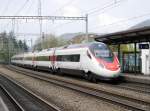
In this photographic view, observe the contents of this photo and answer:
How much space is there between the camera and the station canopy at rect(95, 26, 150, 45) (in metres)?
25.1

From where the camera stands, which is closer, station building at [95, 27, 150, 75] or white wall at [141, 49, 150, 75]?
station building at [95, 27, 150, 75]

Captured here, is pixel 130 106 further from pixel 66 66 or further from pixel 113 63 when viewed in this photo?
pixel 66 66

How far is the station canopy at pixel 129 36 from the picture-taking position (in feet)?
82.4

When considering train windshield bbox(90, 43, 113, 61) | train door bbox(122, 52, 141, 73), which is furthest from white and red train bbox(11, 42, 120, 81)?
train door bbox(122, 52, 141, 73)

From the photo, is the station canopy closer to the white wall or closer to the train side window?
the train side window

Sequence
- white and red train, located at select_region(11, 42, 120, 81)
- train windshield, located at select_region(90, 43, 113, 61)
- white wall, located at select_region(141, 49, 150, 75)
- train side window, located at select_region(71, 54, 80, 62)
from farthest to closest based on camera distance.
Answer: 1. white wall, located at select_region(141, 49, 150, 75)
2. train side window, located at select_region(71, 54, 80, 62)
3. train windshield, located at select_region(90, 43, 113, 61)
4. white and red train, located at select_region(11, 42, 120, 81)

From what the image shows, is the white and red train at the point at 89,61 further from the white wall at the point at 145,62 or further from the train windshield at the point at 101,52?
the white wall at the point at 145,62

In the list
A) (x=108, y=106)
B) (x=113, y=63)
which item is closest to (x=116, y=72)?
(x=113, y=63)

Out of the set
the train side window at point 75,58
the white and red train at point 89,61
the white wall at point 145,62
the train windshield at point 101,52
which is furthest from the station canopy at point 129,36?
the white wall at point 145,62

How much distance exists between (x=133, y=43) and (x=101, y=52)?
18.8 feet

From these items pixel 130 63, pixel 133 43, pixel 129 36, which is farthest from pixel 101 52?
pixel 130 63

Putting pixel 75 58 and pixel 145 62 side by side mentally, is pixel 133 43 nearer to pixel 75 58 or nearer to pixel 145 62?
pixel 145 62

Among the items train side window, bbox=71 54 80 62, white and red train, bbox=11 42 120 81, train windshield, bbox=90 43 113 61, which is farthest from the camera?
train side window, bbox=71 54 80 62

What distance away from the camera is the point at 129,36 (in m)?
27.5
